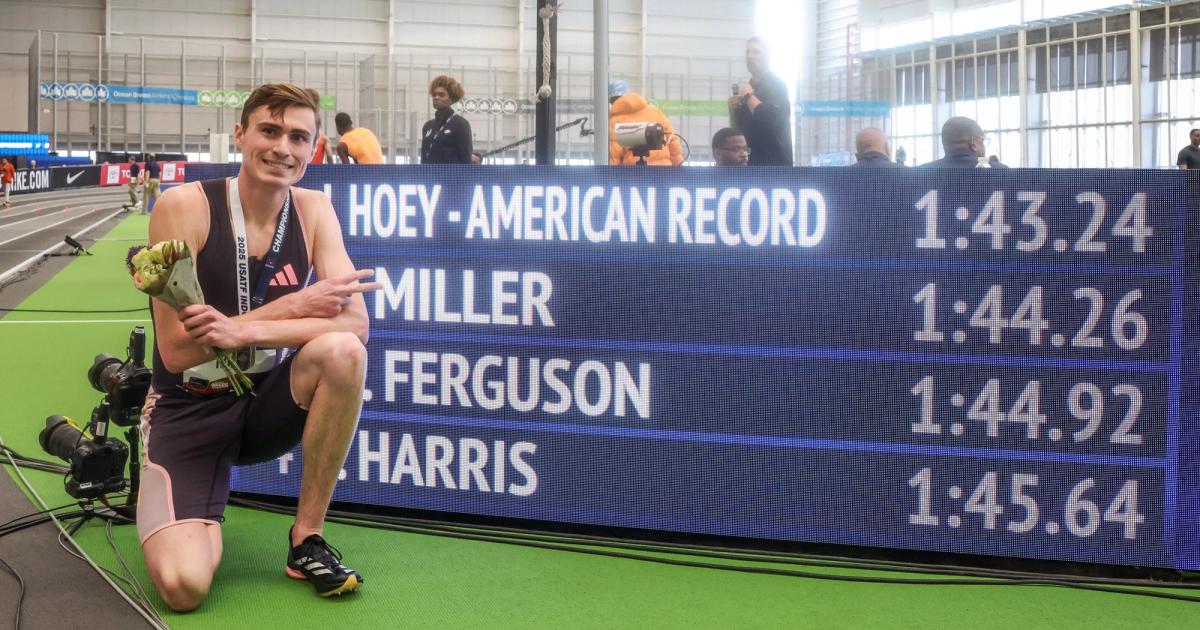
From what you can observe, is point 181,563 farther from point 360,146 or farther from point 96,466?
point 360,146

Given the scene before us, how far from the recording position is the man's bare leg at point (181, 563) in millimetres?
3104

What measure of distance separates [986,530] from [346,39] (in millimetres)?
38541

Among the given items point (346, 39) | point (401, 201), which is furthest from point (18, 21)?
point (401, 201)

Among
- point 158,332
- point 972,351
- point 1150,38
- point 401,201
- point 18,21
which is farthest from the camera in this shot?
point 18,21

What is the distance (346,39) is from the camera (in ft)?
131

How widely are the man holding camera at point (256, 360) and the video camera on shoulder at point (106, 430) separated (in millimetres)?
261

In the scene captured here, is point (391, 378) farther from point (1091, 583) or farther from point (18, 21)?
point (18, 21)

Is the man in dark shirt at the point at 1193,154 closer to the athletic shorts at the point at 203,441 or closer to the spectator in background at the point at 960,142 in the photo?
the spectator in background at the point at 960,142

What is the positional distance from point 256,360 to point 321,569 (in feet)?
2.01

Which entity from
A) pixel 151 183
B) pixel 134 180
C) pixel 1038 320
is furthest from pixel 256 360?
pixel 134 180

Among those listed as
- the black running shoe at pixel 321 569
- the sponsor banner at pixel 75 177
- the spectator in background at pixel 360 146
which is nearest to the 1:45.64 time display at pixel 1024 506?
the black running shoe at pixel 321 569

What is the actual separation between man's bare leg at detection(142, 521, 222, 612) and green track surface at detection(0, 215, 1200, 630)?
0.17 ft

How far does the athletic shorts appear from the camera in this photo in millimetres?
3248

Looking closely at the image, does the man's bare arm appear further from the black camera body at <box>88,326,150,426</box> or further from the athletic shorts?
the black camera body at <box>88,326,150,426</box>
